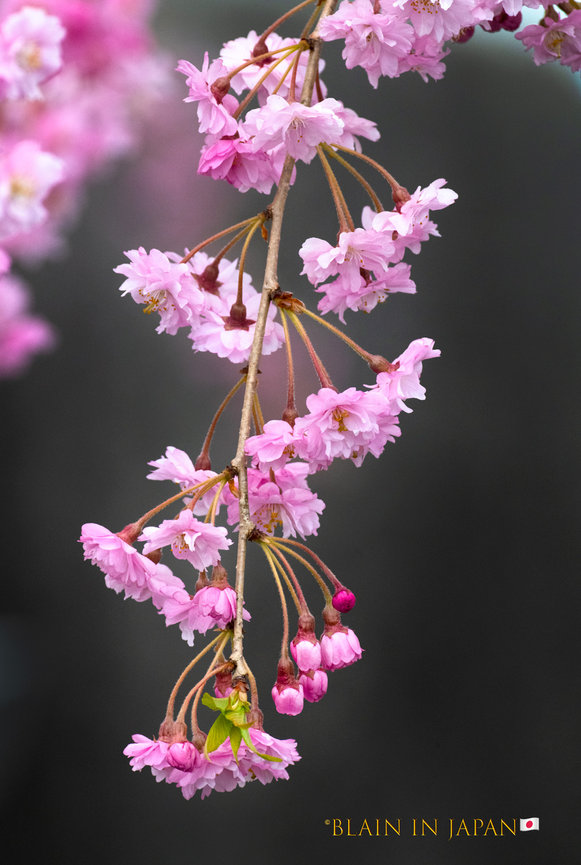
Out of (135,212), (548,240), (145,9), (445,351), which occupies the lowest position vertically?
→ (445,351)

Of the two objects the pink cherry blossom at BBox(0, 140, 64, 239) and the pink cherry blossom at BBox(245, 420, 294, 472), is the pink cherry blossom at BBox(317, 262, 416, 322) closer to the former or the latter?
the pink cherry blossom at BBox(245, 420, 294, 472)

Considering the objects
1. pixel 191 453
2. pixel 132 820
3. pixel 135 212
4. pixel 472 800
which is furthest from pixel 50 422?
pixel 472 800

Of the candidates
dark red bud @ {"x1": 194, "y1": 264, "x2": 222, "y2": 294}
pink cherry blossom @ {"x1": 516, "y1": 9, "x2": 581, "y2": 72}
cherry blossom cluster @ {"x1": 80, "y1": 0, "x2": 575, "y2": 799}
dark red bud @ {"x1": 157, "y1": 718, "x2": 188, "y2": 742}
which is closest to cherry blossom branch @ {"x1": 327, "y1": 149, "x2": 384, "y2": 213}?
cherry blossom cluster @ {"x1": 80, "y1": 0, "x2": 575, "y2": 799}

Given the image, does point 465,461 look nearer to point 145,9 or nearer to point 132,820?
point 132,820

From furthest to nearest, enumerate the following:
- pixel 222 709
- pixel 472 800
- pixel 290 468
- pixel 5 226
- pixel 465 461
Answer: pixel 465 461 < pixel 472 800 < pixel 5 226 < pixel 290 468 < pixel 222 709

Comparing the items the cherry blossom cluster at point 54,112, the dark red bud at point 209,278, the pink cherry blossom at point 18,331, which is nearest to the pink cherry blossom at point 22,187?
the cherry blossom cluster at point 54,112

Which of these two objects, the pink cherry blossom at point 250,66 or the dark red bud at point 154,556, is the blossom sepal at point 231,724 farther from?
the pink cherry blossom at point 250,66
